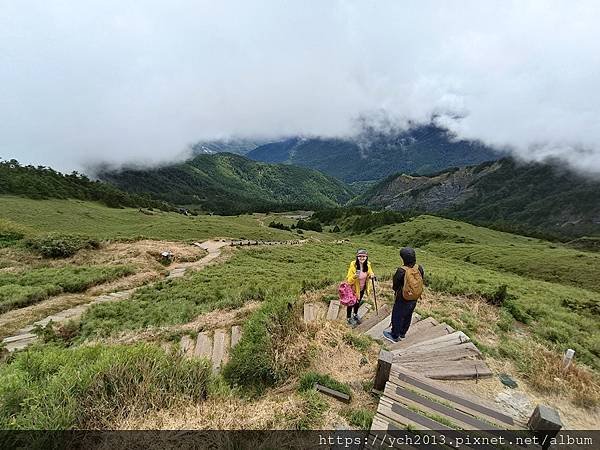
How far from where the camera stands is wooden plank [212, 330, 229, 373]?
381 inches

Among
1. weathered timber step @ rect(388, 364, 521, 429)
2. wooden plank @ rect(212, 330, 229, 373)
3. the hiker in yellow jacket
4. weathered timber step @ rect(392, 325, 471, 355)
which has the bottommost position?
wooden plank @ rect(212, 330, 229, 373)

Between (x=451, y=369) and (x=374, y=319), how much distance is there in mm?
3522

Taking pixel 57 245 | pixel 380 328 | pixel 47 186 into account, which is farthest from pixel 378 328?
pixel 47 186

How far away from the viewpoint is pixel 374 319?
36.0ft

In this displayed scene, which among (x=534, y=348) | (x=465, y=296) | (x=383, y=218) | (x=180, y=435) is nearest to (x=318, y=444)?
(x=180, y=435)

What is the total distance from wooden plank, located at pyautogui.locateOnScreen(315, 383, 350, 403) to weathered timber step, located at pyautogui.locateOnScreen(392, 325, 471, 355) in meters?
2.21

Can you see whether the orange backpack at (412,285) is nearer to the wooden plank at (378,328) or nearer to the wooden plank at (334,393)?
the wooden plank at (378,328)

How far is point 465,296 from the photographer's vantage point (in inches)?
542

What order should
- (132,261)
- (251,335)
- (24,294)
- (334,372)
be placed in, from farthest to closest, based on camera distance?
1. (132,261)
2. (24,294)
3. (251,335)
4. (334,372)

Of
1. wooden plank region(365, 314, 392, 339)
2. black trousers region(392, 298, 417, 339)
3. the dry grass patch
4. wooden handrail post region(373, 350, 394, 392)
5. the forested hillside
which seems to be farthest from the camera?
the forested hillside

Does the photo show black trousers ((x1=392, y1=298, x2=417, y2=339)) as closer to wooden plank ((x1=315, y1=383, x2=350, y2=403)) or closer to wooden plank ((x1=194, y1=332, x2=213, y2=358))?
wooden plank ((x1=315, y1=383, x2=350, y2=403))

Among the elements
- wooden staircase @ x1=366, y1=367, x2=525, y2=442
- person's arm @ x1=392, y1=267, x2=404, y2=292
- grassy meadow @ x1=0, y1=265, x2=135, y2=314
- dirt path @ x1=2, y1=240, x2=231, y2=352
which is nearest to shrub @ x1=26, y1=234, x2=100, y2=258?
grassy meadow @ x1=0, y1=265, x2=135, y2=314

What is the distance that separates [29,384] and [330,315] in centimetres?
819

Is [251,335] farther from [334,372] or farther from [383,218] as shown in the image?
[383,218]
